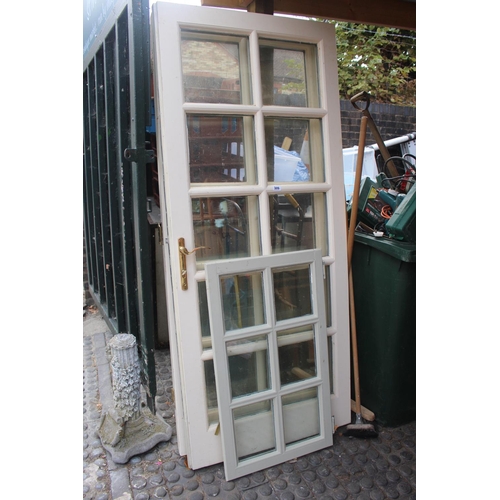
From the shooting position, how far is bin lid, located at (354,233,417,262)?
96.6 inches

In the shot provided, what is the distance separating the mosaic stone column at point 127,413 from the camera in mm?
2562

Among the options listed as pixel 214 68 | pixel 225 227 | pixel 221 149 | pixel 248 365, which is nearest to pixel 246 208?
pixel 225 227

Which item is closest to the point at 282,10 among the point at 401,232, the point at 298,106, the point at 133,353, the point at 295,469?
the point at 298,106

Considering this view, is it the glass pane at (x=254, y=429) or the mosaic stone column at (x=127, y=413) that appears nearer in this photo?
the glass pane at (x=254, y=429)

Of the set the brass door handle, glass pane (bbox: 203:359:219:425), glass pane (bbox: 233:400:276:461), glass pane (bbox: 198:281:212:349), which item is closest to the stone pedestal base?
glass pane (bbox: 203:359:219:425)

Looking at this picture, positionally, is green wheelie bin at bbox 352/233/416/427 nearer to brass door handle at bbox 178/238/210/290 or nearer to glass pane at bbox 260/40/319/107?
glass pane at bbox 260/40/319/107

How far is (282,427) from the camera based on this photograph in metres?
2.43

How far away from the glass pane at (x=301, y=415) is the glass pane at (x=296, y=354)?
0.10 meters

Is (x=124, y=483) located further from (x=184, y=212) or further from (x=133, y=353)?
(x=184, y=212)

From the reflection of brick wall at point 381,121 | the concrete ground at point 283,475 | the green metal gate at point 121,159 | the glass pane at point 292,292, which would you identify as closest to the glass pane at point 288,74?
the green metal gate at point 121,159

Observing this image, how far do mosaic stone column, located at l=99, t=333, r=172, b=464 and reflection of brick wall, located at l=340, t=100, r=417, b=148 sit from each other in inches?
228

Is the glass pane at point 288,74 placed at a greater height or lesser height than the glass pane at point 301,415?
greater

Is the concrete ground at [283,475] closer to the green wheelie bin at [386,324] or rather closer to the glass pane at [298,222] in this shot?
the green wheelie bin at [386,324]

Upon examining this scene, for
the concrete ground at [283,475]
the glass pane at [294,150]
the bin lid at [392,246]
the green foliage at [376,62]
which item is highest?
the green foliage at [376,62]
